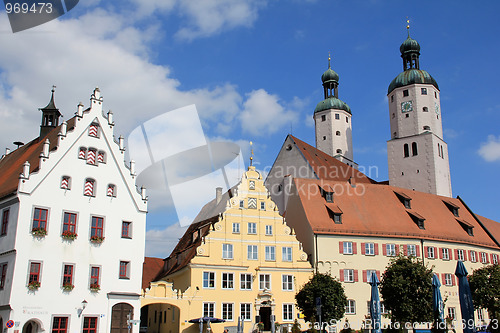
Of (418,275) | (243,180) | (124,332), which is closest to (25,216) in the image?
(124,332)

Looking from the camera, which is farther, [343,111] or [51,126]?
[343,111]

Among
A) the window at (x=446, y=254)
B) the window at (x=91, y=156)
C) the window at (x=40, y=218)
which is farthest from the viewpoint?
the window at (x=446, y=254)

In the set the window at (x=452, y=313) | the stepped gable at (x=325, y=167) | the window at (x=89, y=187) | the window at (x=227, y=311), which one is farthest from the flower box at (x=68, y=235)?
the window at (x=452, y=313)

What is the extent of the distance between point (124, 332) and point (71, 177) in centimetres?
1176

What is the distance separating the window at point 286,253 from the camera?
51594 millimetres

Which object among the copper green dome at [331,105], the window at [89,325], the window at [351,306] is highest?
the copper green dome at [331,105]

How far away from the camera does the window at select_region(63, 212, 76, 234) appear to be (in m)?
39.6

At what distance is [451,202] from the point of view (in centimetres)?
6806

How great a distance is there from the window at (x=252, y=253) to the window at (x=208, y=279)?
12.9ft

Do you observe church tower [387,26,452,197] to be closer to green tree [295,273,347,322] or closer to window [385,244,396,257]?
window [385,244,396,257]

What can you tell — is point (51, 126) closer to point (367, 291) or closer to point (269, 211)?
point (269, 211)

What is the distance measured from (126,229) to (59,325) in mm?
8411

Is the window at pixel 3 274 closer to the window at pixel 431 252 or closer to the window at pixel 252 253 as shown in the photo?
the window at pixel 252 253

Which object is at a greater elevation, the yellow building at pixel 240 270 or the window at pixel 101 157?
the window at pixel 101 157
